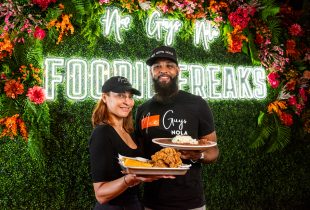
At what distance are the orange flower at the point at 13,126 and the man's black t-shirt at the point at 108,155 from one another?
1533 millimetres

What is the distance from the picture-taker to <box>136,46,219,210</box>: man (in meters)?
2.88

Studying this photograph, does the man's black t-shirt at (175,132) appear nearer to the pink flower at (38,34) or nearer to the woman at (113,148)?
the woman at (113,148)

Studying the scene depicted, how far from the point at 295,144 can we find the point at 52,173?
3.85 m

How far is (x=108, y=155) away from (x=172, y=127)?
0.83 metres

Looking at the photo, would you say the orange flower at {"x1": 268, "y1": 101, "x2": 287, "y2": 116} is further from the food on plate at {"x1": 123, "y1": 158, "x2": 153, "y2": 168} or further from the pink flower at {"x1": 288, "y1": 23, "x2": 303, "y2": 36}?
the food on plate at {"x1": 123, "y1": 158, "x2": 153, "y2": 168}

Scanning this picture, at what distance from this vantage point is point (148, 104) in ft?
10.9

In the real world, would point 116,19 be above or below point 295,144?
above

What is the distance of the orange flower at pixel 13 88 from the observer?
3.67 m

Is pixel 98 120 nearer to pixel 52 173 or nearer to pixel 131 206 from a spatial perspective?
pixel 131 206

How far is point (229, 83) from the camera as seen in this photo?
198 inches

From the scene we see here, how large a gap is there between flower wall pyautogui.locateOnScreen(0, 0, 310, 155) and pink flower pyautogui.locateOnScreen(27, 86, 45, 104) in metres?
0.01

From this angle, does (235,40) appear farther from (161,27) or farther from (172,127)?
(172,127)

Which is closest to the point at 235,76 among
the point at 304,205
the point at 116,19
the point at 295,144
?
the point at 295,144

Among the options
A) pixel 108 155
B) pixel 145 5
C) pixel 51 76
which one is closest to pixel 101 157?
pixel 108 155
